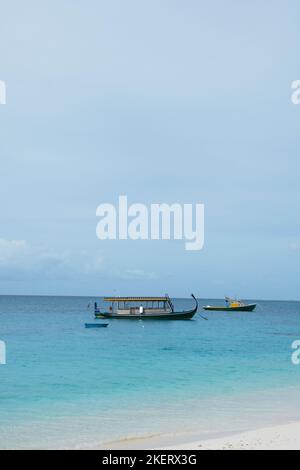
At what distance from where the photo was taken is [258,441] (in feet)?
41.7

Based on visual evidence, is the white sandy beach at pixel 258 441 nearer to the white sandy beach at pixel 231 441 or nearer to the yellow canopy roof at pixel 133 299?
the white sandy beach at pixel 231 441

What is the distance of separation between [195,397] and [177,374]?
6834mm

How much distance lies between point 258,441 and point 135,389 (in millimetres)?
11537

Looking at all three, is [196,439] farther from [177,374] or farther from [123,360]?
[123,360]

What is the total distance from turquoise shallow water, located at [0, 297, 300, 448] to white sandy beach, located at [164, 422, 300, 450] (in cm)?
178

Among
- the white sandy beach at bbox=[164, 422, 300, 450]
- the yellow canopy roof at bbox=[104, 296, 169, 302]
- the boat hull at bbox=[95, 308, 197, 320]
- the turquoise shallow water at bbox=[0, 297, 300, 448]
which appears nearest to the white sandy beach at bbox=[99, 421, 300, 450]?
the white sandy beach at bbox=[164, 422, 300, 450]

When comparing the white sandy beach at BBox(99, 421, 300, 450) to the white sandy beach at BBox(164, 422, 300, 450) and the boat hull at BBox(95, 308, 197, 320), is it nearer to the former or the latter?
the white sandy beach at BBox(164, 422, 300, 450)

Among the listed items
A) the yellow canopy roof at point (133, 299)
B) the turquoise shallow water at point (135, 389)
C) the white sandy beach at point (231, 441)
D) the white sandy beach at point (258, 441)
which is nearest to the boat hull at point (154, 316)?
the yellow canopy roof at point (133, 299)

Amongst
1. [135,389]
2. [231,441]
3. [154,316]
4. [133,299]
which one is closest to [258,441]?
[231,441]

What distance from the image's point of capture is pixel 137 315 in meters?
62.9

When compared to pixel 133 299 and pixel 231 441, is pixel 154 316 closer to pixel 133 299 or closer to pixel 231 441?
pixel 133 299

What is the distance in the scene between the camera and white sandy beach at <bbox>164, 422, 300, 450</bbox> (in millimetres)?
11938
